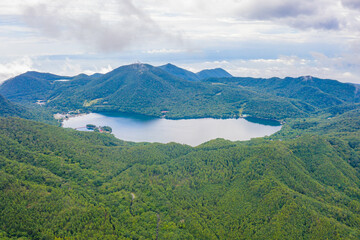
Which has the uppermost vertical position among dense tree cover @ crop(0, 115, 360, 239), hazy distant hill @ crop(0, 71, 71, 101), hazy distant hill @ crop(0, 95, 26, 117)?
hazy distant hill @ crop(0, 71, 71, 101)

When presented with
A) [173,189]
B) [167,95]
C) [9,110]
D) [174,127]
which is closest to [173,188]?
[173,189]

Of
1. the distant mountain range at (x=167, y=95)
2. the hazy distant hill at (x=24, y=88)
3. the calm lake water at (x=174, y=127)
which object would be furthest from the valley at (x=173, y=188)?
the hazy distant hill at (x=24, y=88)

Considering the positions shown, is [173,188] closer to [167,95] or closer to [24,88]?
[167,95]

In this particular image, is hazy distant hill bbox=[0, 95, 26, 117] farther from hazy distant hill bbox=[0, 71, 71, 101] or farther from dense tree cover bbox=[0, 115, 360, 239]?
hazy distant hill bbox=[0, 71, 71, 101]

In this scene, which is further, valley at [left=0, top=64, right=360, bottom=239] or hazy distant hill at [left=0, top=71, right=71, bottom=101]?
hazy distant hill at [left=0, top=71, right=71, bottom=101]

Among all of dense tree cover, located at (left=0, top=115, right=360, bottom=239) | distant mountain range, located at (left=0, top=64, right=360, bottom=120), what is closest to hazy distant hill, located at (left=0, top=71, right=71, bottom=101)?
distant mountain range, located at (left=0, top=64, right=360, bottom=120)

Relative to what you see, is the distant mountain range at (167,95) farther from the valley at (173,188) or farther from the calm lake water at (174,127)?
the valley at (173,188)
